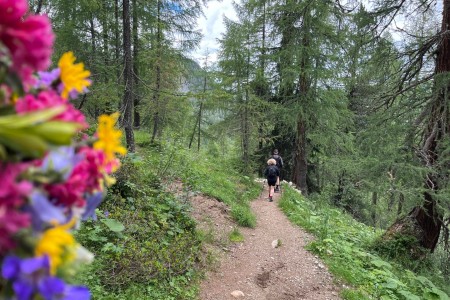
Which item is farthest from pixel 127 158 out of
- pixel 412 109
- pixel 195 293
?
pixel 412 109

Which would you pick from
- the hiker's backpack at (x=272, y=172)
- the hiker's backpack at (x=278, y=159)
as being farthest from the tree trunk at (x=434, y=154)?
the hiker's backpack at (x=278, y=159)

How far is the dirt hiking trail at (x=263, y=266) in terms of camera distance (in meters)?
5.14

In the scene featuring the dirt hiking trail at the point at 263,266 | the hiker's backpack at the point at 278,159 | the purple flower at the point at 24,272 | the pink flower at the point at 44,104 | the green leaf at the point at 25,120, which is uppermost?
the pink flower at the point at 44,104

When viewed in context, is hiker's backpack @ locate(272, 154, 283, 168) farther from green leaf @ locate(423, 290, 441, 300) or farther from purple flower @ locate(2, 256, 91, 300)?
purple flower @ locate(2, 256, 91, 300)

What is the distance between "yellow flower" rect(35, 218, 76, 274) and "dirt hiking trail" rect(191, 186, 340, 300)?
4408 millimetres

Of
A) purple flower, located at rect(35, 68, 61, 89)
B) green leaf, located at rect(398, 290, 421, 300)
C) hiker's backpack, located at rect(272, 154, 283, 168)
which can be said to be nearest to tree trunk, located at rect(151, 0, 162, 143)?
hiker's backpack, located at rect(272, 154, 283, 168)

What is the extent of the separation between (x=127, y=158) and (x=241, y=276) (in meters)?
3.05

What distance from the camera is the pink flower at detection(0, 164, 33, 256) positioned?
53cm

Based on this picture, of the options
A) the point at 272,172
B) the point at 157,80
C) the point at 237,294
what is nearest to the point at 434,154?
the point at 272,172

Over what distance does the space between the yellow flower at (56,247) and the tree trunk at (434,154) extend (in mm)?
7032

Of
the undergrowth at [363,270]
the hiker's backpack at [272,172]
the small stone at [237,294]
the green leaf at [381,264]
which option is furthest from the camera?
the hiker's backpack at [272,172]

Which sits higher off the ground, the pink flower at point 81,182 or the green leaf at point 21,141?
the green leaf at point 21,141

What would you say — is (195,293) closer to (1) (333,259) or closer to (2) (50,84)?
(1) (333,259)

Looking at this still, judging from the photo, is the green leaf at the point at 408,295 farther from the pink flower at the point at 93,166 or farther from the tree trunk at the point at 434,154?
the pink flower at the point at 93,166
